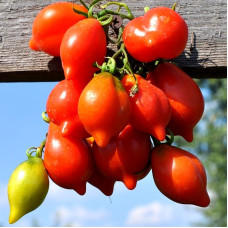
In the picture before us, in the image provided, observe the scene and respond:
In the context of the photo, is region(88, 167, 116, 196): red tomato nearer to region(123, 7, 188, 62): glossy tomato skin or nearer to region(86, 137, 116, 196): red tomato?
region(86, 137, 116, 196): red tomato

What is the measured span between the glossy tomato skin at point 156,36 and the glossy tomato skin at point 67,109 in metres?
0.15

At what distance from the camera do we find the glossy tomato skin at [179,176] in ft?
3.43

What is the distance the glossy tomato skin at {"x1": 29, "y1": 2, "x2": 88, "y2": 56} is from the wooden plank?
8 cm

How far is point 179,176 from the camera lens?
1047 millimetres

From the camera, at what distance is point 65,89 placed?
1.06 m

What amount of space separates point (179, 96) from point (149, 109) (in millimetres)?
118

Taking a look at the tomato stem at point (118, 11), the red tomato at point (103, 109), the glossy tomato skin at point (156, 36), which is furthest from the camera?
the tomato stem at point (118, 11)

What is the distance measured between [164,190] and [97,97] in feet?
0.82

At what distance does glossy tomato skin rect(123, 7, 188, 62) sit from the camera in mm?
1057

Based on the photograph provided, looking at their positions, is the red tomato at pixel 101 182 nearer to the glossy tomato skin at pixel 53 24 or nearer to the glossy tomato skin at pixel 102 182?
the glossy tomato skin at pixel 102 182

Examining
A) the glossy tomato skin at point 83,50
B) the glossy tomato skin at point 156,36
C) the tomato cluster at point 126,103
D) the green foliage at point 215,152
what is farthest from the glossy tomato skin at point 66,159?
the green foliage at point 215,152

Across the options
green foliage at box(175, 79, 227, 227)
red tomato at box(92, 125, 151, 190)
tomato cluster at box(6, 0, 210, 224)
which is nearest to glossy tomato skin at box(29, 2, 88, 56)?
tomato cluster at box(6, 0, 210, 224)

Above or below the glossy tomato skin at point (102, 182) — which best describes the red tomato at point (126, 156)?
above

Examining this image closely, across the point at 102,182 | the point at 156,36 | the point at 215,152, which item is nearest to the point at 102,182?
the point at 102,182
